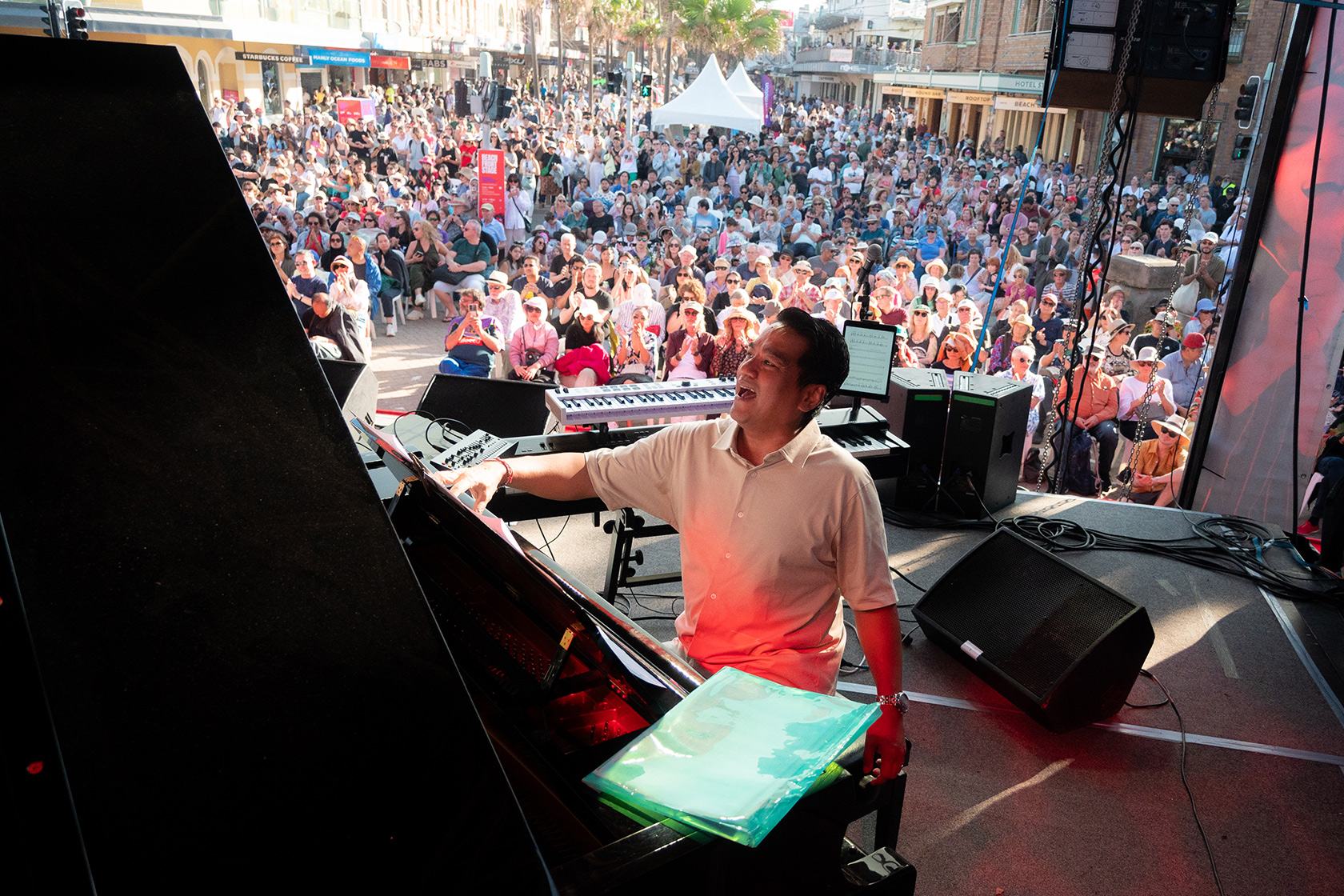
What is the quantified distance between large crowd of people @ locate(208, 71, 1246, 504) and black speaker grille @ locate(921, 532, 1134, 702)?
1.52 metres

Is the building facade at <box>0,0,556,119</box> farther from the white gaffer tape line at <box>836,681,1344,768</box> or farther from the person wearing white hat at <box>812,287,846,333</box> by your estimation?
the person wearing white hat at <box>812,287,846,333</box>

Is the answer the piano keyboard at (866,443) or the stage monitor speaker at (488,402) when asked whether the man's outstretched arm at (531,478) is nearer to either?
the piano keyboard at (866,443)

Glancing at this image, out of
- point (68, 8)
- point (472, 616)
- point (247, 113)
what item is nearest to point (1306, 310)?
point (472, 616)

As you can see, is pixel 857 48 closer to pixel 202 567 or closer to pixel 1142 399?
pixel 1142 399

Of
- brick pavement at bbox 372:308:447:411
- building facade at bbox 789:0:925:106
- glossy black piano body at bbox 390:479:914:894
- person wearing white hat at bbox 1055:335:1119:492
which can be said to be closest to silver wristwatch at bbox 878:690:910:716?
glossy black piano body at bbox 390:479:914:894

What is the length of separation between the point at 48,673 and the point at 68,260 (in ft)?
1.30

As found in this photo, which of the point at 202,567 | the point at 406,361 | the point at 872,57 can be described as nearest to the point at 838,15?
the point at 872,57

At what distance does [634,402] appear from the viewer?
3988 mm

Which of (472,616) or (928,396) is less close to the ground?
(472,616)

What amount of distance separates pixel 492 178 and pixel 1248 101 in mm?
7816

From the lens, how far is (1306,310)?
4859 millimetres

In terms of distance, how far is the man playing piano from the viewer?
2119mm

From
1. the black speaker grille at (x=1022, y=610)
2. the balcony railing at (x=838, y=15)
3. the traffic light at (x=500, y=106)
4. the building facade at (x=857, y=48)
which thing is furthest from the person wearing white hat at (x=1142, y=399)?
the balcony railing at (x=838, y=15)

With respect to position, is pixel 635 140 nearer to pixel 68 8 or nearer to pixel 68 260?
pixel 68 8
